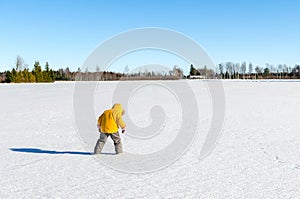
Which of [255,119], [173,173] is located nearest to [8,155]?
[173,173]

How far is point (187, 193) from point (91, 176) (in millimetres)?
1467

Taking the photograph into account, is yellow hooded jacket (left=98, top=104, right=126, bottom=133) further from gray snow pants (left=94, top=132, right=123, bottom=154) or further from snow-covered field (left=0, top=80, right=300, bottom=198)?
snow-covered field (left=0, top=80, right=300, bottom=198)

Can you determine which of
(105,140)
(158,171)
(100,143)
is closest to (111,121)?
(105,140)

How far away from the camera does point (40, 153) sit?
5516 millimetres

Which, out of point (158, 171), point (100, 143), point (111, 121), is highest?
point (111, 121)

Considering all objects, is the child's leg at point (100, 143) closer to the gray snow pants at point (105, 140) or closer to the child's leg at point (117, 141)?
the gray snow pants at point (105, 140)

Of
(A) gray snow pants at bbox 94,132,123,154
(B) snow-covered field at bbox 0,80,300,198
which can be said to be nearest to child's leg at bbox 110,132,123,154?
(A) gray snow pants at bbox 94,132,123,154

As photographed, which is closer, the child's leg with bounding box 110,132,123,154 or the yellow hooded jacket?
the yellow hooded jacket

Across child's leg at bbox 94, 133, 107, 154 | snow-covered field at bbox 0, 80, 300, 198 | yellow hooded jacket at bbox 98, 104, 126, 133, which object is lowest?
snow-covered field at bbox 0, 80, 300, 198

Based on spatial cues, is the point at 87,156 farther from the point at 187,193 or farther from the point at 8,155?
the point at 187,193

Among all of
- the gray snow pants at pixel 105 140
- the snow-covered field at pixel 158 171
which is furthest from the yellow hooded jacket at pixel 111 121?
the snow-covered field at pixel 158 171

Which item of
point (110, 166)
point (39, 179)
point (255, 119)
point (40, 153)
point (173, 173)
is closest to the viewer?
point (39, 179)

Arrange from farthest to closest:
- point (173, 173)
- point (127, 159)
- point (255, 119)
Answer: point (255, 119)
point (127, 159)
point (173, 173)

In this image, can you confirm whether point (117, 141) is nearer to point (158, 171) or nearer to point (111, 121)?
point (111, 121)
